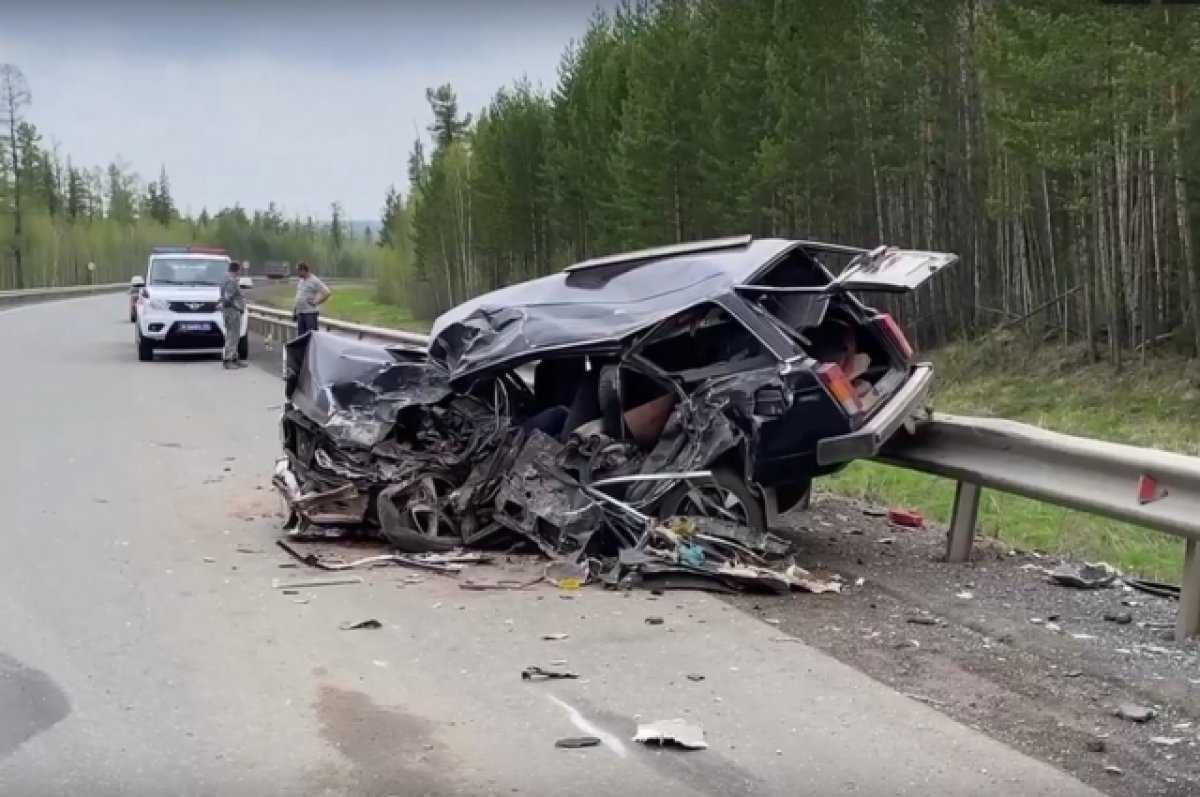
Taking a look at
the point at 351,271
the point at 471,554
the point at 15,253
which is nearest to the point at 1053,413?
the point at 471,554

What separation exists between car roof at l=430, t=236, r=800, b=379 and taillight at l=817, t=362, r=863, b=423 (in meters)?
0.74

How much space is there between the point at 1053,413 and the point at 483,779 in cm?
1479

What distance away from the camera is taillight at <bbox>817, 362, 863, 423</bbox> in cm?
706

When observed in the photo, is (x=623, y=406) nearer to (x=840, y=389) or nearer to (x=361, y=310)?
(x=840, y=389)

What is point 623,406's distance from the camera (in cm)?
761

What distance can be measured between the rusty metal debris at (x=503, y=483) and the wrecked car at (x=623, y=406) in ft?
0.04

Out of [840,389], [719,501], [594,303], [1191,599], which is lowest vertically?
[1191,599]

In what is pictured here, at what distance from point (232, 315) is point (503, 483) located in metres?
15.1

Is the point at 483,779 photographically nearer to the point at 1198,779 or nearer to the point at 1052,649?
the point at 1198,779

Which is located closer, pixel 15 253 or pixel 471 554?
pixel 471 554

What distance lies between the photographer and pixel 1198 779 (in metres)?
4.06

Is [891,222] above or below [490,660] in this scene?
above

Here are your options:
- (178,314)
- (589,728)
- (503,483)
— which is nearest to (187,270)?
(178,314)

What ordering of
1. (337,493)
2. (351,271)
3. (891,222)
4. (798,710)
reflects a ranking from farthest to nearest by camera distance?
(351,271)
(891,222)
(337,493)
(798,710)
